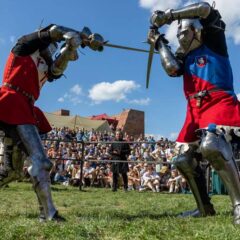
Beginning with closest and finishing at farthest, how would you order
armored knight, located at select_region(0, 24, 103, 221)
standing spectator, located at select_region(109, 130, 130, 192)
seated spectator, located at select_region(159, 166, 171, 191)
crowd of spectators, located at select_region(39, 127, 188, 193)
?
armored knight, located at select_region(0, 24, 103, 221), standing spectator, located at select_region(109, 130, 130, 192), crowd of spectators, located at select_region(39, 127, 188, 193), seated spectator, located at select_region(159, 166, 171, 191)

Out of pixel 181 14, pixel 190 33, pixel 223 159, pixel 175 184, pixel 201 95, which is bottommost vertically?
pixel 175 184

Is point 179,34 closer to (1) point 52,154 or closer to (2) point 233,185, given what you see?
(2) point 233,185

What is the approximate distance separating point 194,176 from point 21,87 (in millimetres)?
2097

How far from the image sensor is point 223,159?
411cm

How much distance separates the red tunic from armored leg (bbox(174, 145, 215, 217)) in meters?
1.62

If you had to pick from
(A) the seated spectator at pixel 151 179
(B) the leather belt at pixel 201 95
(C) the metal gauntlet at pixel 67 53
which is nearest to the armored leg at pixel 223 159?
(B) the leather belt at pixel 201 95

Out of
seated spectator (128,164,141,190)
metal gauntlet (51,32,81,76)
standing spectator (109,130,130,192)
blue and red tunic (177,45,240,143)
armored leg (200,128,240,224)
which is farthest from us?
seated spectator (128,164,141,190)

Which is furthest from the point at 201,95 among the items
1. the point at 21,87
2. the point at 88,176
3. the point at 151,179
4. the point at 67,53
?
the point at 88,176

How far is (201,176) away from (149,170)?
7611 mm

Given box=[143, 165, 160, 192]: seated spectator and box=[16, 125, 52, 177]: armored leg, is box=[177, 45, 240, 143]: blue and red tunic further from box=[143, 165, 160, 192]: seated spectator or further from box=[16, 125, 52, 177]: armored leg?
box=[143, 165, 160, 192]: seated spectator

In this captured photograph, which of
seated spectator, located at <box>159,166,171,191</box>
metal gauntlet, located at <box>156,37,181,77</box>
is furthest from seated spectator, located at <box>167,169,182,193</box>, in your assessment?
metal gauntlet, located at <box>156,37,181,77</box>

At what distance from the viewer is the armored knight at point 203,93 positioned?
13.6 feet

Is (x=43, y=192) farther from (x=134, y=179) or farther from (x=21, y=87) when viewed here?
(x=134, y=179)

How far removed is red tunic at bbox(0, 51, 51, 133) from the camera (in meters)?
4.49
